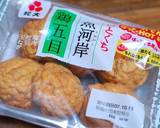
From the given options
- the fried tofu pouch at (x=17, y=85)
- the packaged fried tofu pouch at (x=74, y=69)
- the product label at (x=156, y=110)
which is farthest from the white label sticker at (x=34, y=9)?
the product label at (x=156, y=110)

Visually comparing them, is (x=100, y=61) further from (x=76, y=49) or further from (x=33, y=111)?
(x=33, y=111)

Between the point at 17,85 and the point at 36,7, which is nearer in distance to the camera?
the point at 17,85

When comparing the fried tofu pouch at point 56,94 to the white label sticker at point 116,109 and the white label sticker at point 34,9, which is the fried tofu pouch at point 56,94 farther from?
the white label sticker at point 34,9

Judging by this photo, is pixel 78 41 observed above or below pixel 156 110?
above

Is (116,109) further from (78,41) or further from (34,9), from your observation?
(34,9)

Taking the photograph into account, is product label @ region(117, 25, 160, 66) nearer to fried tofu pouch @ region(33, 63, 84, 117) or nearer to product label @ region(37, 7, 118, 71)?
product label @ region(37, 7, 118, 71)

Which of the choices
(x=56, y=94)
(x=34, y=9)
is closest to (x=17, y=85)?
(x=56, y=94)
